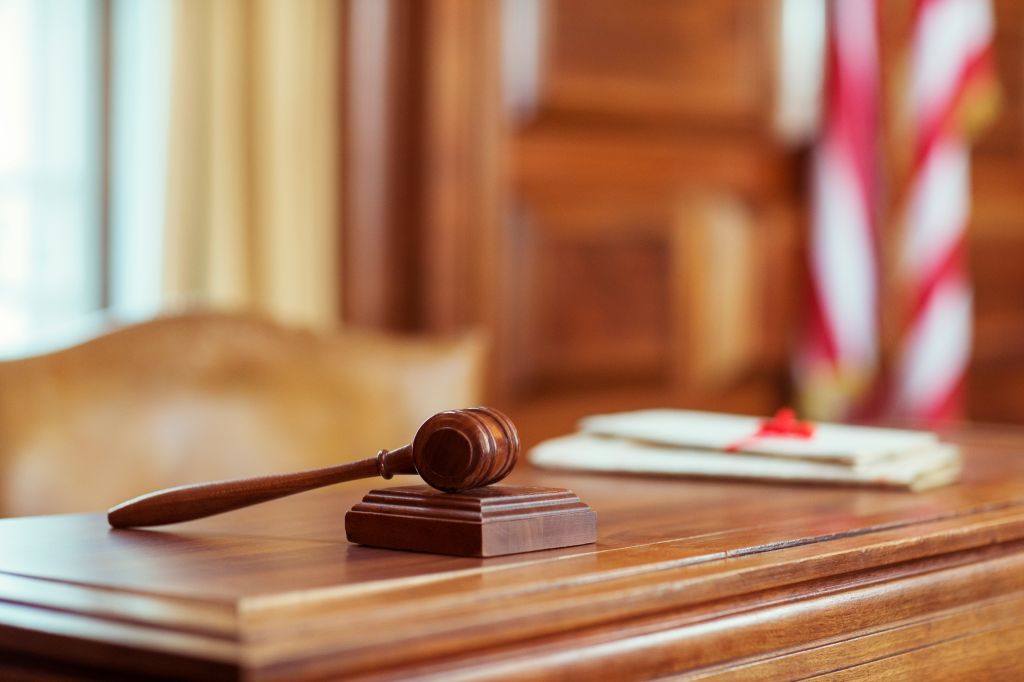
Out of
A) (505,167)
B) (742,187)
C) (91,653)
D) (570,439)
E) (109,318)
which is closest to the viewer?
(91,653)

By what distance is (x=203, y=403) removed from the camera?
82.0 inches

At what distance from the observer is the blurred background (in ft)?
10.6

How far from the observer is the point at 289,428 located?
218 centimetres

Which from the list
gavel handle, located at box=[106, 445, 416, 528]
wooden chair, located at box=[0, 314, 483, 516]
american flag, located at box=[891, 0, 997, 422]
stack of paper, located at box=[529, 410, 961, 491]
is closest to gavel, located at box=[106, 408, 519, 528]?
gavel handle, located at box=[106, 445, 416, 528]

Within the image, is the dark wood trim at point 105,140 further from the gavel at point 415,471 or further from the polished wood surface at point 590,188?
the gavel at point 415,471

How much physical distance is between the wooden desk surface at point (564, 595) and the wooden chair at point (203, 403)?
77cm

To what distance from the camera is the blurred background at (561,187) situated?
3217 millimetres

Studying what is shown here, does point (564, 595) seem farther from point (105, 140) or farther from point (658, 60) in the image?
point (658, 60)

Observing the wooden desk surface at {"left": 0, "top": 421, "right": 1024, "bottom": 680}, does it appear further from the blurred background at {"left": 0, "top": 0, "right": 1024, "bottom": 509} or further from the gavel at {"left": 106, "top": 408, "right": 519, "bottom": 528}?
the blurred background at {"left": 0, "top": 0, "right": 1024, "bottom": 509}

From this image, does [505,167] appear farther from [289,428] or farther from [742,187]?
[289,428]

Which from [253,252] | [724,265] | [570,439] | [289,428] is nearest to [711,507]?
[570,439]

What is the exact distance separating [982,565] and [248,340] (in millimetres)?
1332

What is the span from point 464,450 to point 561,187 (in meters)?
2.73

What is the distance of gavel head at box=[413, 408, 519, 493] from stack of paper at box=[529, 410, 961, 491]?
0.48 meters
